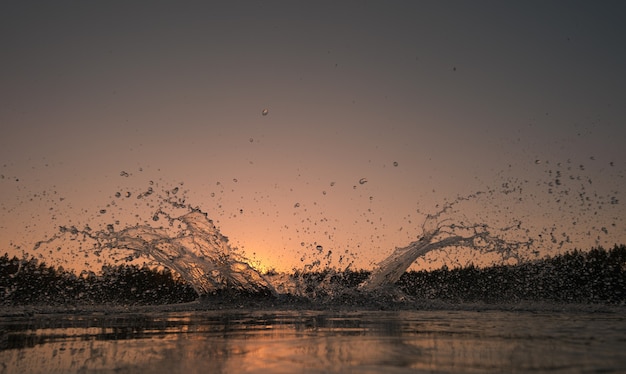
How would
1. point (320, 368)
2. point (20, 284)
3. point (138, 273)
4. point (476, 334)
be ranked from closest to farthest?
point (320, 368)
point (476, 334)
point (20, 284)
point (138, 273)

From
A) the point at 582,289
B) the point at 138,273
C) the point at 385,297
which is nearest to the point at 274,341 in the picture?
the point at 385,297

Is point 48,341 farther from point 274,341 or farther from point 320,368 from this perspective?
point 320,368

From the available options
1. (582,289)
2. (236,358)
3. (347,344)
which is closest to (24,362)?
(236,358)

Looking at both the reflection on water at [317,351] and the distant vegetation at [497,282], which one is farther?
the distant vegetation at [497,282]

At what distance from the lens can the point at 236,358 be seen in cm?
365

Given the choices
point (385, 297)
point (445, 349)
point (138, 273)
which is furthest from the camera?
point (138, 273)

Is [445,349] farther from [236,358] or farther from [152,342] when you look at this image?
[152,342]

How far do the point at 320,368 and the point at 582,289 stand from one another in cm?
3359

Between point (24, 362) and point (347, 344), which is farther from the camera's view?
point (347, 344)

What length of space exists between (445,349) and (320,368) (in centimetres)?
143

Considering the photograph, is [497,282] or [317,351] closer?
[317,351]

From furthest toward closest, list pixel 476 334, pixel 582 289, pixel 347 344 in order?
pixel 582 289 → pixel 476 334 → pixel 347 344

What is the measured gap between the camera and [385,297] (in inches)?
655

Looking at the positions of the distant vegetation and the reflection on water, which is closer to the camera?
the reflection on water
